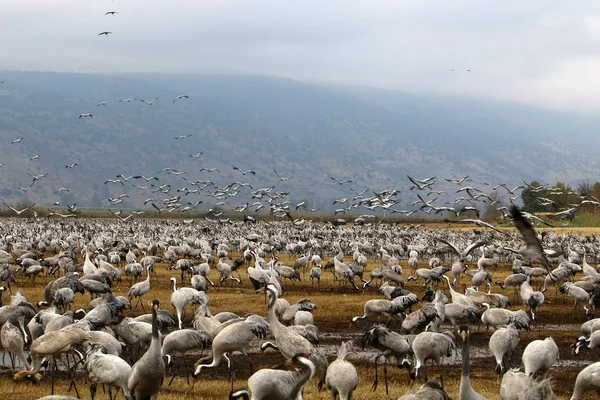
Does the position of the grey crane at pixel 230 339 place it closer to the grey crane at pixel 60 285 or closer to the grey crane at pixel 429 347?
the grey crane at pixel 429 347

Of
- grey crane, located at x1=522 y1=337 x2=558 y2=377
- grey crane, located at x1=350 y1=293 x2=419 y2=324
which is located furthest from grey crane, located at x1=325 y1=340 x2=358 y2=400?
grey crane, located at x1=350 y1=293 x2=419 y2=324

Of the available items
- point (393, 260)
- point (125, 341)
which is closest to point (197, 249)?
point (393, 260)

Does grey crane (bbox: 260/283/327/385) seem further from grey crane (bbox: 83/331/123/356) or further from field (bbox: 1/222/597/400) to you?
grey crane (bbox: 83/331/123/356)

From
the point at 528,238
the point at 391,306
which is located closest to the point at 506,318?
the point at 528,238

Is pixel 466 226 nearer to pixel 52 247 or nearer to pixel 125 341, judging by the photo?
pixel 52 247

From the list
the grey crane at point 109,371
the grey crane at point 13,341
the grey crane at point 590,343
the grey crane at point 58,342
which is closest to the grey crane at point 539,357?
the grey crane at point 590,343

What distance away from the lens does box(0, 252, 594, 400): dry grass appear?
13.0 meters

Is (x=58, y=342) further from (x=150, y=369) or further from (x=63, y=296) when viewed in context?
(x=63, y=296)

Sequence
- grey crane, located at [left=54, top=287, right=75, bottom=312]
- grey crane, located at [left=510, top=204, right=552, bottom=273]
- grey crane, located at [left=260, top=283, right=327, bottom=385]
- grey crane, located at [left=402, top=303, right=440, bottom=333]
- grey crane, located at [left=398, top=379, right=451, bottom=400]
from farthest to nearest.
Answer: grey crane, located at [left=54, top=287, right=75, bottom=312] < grey crane, located at [left=402, top=303, right=440, bottom=333] < grey crane, located at [left=510, top=204, right=552, bottom=273] < grey crane, located at [left=260, top=283, right=327, bottom=385] < grey crane, located at [left=398, top=379, right=451, bottom=400]

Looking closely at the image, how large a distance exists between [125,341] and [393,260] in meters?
16.4

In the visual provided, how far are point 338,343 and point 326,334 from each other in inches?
41.1

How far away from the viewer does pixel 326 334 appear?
18312 mm

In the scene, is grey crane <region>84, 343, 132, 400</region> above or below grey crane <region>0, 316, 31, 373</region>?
above

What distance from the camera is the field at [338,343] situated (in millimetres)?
13133
